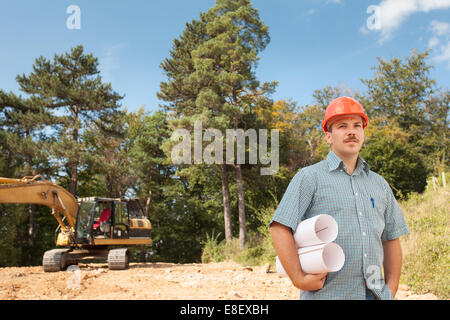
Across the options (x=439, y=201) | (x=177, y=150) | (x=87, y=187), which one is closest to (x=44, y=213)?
(x=87, y=187)

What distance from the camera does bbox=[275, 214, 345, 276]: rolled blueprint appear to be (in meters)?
1.57

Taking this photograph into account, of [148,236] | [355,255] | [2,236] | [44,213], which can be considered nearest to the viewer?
[355,255]

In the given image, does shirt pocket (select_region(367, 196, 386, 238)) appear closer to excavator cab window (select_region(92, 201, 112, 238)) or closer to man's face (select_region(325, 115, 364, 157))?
man's face (select_region(325, 115, 364, 157))

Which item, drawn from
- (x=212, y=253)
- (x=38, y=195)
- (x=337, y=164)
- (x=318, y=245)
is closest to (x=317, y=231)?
(x=318, y=245)

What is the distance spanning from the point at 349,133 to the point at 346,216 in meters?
0.40

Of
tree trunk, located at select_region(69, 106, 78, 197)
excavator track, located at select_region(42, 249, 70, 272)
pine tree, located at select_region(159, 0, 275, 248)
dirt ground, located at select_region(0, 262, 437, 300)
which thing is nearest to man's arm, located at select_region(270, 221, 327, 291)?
dirt ground, located at select_region(0, 262, 437, 300)

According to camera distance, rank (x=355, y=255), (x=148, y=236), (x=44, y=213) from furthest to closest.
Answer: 1. (x=44, y=213)
2. (x=148, y=236)
3. (x=355, y=255)

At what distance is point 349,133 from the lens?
1867 millimetres

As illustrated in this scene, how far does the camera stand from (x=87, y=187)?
26.2 metres
